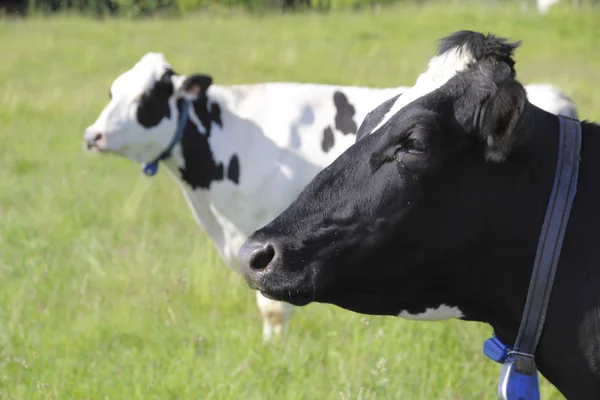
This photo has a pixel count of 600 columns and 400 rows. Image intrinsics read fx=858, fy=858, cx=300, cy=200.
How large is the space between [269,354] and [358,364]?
1.48ft

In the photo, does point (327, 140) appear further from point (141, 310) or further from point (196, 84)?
point (141, 310)

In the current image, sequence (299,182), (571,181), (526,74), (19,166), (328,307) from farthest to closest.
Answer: (526,74)
(19,166)
(299,182)
(328,307)
(571,181)

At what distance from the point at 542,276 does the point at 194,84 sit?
362 centimetres

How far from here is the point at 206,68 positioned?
1416cm

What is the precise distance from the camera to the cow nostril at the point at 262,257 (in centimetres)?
235

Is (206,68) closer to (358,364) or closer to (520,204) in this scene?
(358,364)

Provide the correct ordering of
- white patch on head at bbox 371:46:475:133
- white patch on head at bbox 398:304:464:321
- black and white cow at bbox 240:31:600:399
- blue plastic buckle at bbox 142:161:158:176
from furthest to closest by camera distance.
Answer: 1. blue plastic buckle at bbox 142:161:158:176
2. white patch on head at bbox 398:304:464:321
3. white patch on head at bbox 371:46:475:133
4. black and white cow at bbox 240:31:600:399

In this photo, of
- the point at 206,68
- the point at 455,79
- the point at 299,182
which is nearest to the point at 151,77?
the point at 299,182

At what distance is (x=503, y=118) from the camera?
7.52 feet

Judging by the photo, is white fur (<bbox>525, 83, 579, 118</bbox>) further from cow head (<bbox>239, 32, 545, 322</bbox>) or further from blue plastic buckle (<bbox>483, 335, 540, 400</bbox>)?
blue plastic buckle (<bbox>483, 335, 540, 400</bbox>)

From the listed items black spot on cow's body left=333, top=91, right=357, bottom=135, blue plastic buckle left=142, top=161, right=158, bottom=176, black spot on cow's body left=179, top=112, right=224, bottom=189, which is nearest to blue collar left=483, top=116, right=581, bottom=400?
black spot on cow's body left=333, top=91, right=357, bottom=135

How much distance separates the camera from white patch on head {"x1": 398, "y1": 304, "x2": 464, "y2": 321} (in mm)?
2670

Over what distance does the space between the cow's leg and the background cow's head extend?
1.33 meters

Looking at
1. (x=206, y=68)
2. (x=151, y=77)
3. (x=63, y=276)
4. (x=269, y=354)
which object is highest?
(x=151, y=77)
